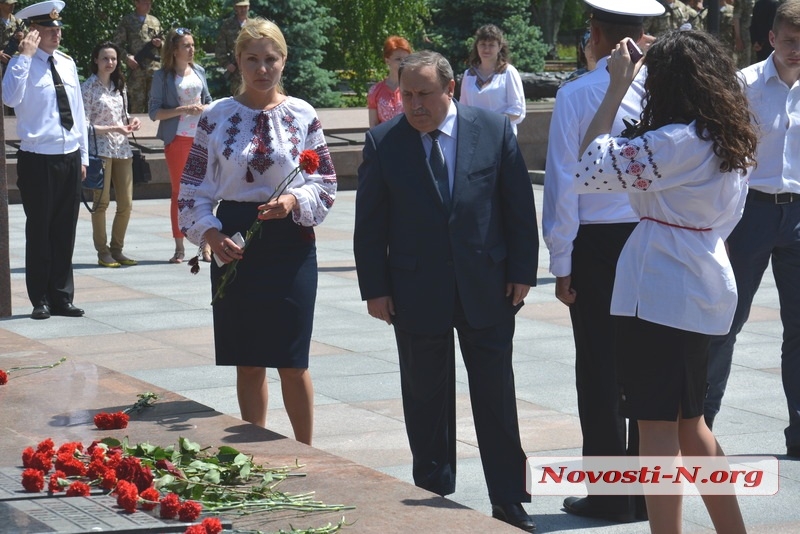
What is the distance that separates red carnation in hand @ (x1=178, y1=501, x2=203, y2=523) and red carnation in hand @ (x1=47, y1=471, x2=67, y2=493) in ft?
1.66

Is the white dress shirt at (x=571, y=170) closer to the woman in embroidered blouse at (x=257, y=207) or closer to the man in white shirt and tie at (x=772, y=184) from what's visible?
the woman in embroidered blouse at (x=257, y=207)

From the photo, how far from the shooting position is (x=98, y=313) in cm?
962

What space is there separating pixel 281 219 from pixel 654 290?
6.01 feet

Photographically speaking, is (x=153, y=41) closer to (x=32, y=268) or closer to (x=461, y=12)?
(x=461, y=12)

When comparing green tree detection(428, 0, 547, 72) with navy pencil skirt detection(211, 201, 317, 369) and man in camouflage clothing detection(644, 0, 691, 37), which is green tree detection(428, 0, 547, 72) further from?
navy pencil skirt detection(211, 201, 317, 369)

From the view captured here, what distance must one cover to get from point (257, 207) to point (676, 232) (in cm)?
192

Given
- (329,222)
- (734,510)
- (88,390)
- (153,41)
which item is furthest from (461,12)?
(734,510)

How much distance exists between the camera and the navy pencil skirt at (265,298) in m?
5.44

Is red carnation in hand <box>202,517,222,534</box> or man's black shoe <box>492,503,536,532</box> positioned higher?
red carnation in hand <box>202,517,222,534</box>

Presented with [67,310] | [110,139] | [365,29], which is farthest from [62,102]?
[365,29]

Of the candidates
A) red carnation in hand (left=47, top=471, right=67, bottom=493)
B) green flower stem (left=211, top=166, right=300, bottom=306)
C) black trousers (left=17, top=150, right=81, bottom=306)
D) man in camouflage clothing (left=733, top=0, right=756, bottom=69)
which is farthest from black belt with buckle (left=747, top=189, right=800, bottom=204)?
man in camouflage clothing (left=733, top=0, right=756, bottom=69)

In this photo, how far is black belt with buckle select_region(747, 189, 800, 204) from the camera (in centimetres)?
596

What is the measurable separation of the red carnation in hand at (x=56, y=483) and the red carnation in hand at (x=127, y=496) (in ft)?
0.94

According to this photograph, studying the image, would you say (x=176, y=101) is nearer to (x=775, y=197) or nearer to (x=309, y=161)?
(x=309, y=161)
